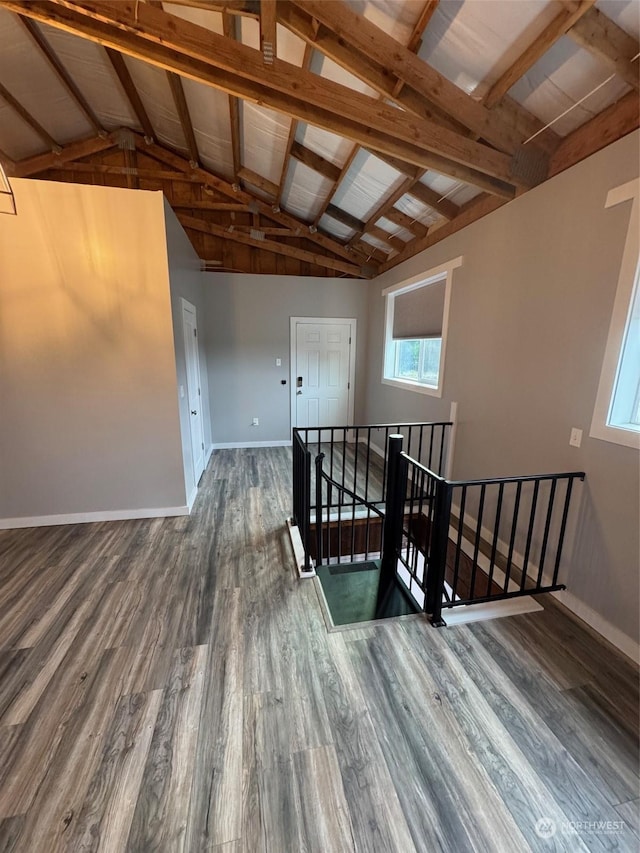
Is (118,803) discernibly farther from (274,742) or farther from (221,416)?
(221,416)

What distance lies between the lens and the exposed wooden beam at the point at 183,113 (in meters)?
2.98

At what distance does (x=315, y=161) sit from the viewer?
3.32 meters

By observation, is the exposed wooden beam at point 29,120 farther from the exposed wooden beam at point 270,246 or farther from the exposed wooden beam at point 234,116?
the exposed wooden beam at point 234,116

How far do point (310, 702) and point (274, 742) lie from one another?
217mm

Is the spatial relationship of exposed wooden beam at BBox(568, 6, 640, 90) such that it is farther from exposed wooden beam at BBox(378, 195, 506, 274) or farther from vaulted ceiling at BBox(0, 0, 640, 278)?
exposed wooden beam at BBox(378, 195, 506, 274)

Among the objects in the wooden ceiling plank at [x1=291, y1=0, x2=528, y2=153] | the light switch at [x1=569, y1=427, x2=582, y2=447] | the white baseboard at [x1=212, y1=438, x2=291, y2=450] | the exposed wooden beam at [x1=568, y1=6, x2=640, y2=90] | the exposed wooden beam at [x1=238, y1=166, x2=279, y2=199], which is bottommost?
the white baseboard at [x1=212, y1=438, x2=291, y2=450]

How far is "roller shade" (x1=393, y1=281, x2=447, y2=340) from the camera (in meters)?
3.67

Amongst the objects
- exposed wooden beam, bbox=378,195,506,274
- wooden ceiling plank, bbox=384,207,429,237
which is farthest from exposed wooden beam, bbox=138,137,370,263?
wooden ceiling plank, bbox=384,207,429,237

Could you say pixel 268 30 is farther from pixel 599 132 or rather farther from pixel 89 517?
pixel 89 517

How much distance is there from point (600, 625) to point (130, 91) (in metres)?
6.05

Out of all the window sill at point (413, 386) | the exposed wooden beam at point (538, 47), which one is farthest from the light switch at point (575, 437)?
the exposed wooden beam at point (538, 47)

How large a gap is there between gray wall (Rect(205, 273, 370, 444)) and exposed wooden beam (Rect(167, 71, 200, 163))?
1.41m

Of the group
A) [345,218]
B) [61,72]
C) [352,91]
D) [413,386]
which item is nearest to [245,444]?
[413,386]

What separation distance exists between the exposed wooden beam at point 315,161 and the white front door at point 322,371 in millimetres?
2149
